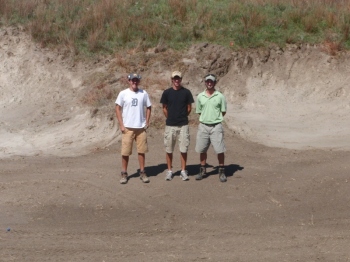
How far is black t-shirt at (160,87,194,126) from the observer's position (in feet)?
36.5

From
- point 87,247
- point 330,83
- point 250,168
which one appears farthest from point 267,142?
point 87,247

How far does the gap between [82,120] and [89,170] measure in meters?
2.87

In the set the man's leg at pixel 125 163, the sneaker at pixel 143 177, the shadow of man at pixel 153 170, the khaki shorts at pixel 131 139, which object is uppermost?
the khaki shorts at pixel 131 139

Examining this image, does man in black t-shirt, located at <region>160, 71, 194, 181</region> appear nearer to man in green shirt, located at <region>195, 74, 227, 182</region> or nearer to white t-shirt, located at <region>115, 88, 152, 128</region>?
man in green shirt, located at <region>195, 74, 227, 182</region>

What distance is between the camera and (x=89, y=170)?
12.2 m

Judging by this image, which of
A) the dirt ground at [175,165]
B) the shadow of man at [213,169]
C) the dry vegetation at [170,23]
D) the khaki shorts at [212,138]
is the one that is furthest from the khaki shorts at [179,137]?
the dry vegetation at [170,23]

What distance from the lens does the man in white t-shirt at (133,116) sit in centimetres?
1106

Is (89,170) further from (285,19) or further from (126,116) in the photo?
(285,19)

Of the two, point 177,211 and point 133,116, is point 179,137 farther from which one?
point 177,211

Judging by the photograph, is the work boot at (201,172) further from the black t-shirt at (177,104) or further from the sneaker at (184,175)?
the black t-shirt at (177,104)

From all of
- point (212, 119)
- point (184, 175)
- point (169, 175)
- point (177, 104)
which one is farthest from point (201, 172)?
point (177, 104)

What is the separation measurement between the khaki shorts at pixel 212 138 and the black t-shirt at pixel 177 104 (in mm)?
327

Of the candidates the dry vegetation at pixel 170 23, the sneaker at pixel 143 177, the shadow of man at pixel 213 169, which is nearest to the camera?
the sneaker at pixel 143 177

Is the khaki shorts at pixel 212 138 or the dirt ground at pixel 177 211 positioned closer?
the dirt ground at pixel 177 211
